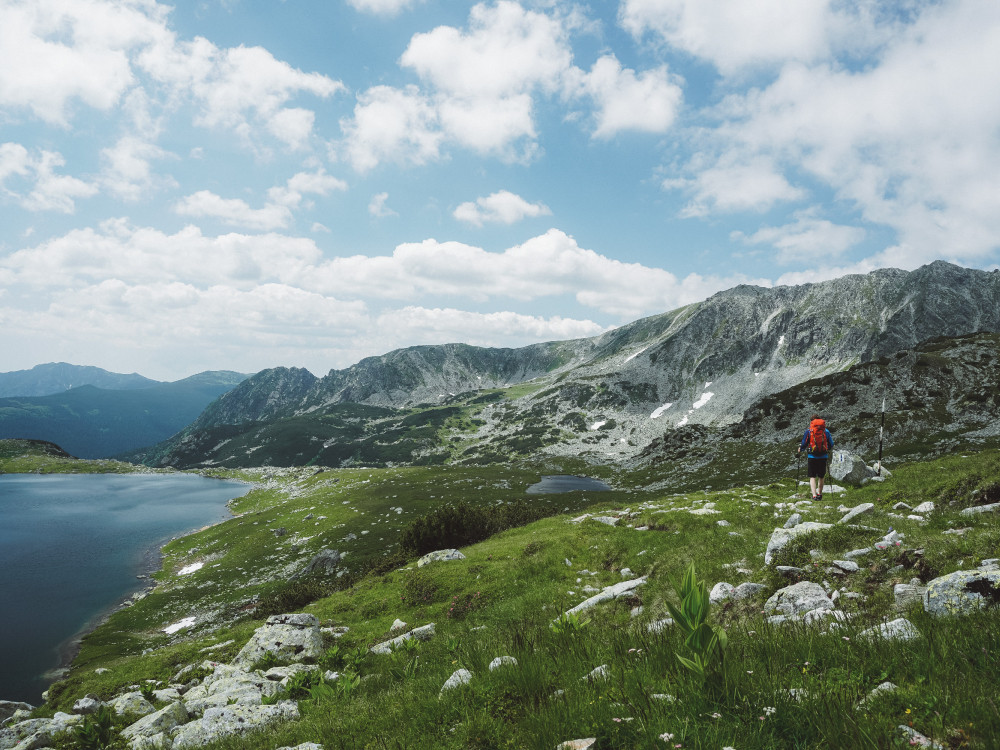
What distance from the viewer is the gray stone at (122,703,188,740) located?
10.4m

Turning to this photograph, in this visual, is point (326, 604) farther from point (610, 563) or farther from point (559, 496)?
point (559, 496)

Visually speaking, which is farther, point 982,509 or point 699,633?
point 982,509

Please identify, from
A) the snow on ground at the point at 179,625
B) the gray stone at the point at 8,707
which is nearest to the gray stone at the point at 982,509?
the gray stone at the point at 8,707

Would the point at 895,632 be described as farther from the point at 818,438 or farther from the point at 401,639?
the point at 818,438

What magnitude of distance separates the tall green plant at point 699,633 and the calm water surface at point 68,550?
177 ft

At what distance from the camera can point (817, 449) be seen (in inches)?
803

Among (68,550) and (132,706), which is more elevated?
(132,706)

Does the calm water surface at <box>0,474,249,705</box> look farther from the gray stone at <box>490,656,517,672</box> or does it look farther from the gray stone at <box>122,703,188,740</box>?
the gray stone at <box>490,656,517,672</box>

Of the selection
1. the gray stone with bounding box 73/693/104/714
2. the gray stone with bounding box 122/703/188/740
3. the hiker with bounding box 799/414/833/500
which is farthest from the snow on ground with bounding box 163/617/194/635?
the hiker with bounding box 799/414/833/500

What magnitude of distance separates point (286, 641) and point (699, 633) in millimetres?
16866

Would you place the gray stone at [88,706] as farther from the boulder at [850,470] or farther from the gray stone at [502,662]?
the boulder at [850,470]

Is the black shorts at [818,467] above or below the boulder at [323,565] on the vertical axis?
above

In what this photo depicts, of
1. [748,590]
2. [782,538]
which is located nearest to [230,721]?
[748,590]

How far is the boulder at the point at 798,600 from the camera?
22.8 feet
